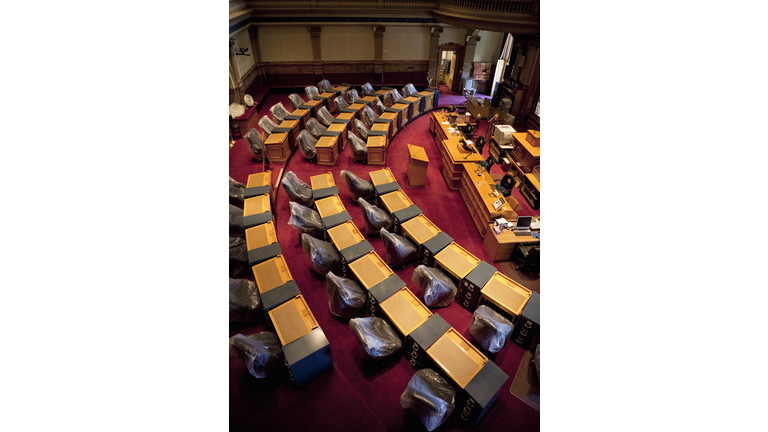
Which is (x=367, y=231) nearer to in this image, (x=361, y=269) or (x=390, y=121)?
(x=361, y=269)

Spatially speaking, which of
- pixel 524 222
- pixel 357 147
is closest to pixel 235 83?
pixel 357 147

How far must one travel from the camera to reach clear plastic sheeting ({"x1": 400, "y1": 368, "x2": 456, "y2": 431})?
3.52m

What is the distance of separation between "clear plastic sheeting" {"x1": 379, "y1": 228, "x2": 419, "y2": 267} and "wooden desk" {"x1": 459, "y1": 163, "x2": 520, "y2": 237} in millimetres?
1878

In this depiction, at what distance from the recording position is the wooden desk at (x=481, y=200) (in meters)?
6.58

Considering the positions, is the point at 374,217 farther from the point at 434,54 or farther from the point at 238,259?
the point at 434,54

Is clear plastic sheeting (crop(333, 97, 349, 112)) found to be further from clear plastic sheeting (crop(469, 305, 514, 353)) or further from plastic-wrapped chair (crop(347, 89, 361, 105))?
clear plastic sheeting (crop(469, 305, 514, 353))

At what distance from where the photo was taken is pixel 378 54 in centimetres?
1562

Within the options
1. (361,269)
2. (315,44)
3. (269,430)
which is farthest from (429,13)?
(269,430)

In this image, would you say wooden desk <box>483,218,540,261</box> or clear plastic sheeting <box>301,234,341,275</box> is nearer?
clear plastic sheeting <box>301,234,341,275</box>

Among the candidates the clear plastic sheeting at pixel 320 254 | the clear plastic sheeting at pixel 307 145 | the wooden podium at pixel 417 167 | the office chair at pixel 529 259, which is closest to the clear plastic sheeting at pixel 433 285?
the clear plastic sheeting at pixel 320 254

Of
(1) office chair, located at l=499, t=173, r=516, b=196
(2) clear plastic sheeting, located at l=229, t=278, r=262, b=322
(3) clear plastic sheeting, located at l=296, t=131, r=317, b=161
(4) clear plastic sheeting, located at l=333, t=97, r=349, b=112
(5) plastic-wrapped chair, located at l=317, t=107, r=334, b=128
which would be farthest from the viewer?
(4) clear plastic sheeting, located at l=333, t=97, r=349, b=112

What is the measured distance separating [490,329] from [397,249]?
207cm

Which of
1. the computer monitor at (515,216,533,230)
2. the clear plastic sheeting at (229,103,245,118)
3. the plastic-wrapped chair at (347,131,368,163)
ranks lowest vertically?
the computer monitor at (515,216,533,230)

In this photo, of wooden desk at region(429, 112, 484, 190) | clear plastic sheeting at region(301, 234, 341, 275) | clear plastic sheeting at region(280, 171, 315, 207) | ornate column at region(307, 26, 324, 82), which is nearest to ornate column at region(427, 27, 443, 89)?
ornate column at region(307, 26, 324, 82)
